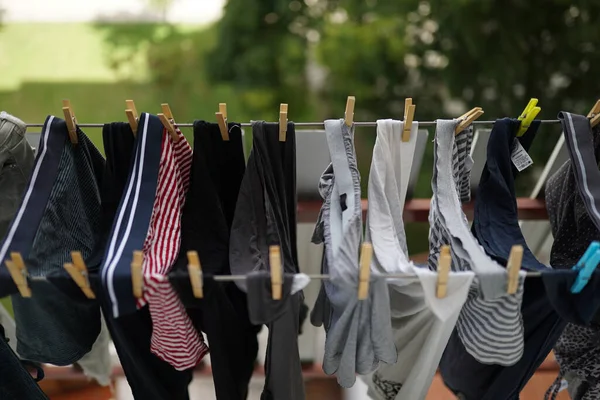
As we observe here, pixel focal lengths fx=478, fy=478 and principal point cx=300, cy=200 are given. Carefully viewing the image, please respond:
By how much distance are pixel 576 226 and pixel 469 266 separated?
0.33 m

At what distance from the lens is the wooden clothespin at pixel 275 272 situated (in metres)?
0.75

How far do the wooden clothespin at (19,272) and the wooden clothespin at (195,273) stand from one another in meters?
0.28

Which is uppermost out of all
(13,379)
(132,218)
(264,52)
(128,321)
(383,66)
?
(264,52)

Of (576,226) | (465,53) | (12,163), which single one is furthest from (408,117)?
(465,53)

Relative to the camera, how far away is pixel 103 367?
122 cm

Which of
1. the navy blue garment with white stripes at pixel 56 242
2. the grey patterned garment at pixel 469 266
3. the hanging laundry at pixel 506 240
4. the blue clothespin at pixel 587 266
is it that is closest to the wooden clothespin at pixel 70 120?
the navy blue garment with white stripes at pixel 56 242

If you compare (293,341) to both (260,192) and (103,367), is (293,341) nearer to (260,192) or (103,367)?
(260,192)

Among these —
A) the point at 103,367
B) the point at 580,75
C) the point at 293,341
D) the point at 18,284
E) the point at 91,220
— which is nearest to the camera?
the point at 18,284

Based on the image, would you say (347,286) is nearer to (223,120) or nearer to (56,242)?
(223,120)

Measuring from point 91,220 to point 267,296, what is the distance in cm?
46

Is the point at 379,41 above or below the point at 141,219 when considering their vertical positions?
above

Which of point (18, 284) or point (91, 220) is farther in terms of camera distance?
point (91, 220)

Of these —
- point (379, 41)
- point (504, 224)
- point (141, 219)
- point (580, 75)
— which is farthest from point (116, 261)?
point (580, 75)

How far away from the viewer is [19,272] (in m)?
0.79
